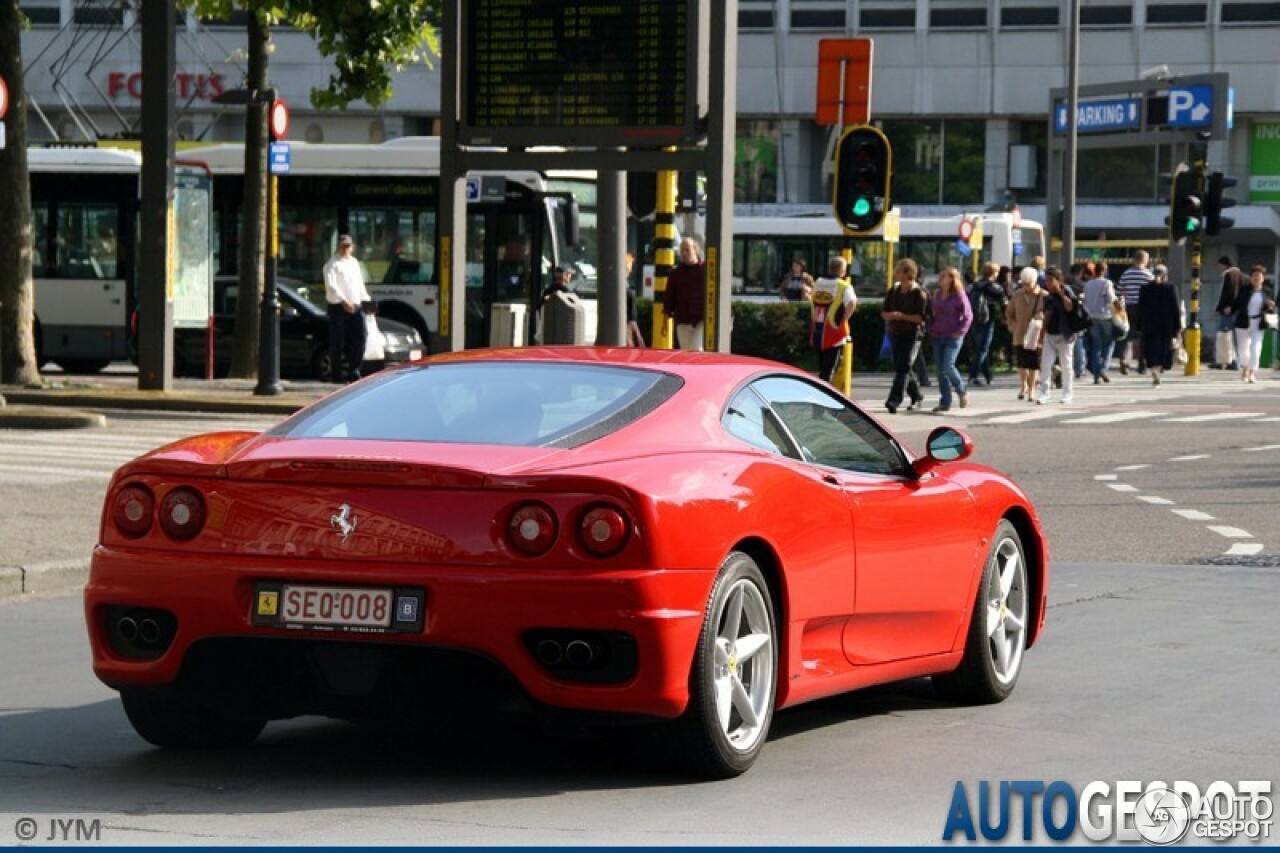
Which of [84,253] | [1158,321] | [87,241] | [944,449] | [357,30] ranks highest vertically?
[357,30]

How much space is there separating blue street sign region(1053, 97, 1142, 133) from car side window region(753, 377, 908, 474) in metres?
35.8

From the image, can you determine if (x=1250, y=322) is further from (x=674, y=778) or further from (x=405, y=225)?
(x=674, y=778)

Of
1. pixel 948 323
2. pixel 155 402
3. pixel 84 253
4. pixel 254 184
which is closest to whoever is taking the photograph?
pixel 155 402

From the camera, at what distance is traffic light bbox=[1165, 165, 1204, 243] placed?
3944cm

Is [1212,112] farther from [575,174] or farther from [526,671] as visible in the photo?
[526,671]

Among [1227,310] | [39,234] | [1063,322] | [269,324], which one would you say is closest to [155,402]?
[269,324]

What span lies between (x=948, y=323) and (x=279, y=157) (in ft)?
26.2

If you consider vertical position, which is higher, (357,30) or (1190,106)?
(1190,106)

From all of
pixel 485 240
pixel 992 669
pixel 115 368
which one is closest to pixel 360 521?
pixel 992 669

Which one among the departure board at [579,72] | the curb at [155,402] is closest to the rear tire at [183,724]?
the departure board at [579,72]

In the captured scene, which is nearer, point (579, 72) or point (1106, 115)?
point (579, 72)

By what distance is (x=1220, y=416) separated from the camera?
96.0 ft

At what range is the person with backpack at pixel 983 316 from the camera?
35.2 metres

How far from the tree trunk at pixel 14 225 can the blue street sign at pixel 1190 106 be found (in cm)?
2252
